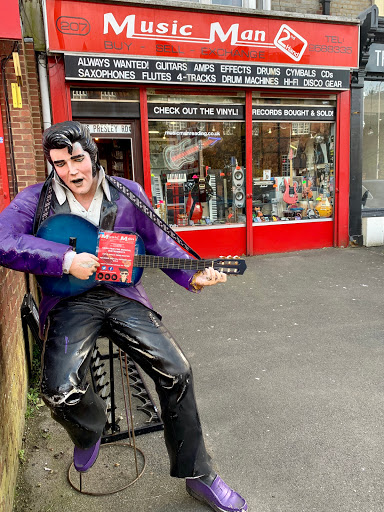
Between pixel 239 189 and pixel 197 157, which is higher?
pixel 197 157

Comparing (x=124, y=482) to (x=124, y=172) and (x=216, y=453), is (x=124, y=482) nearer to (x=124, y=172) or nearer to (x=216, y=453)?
(x=216, y=453)

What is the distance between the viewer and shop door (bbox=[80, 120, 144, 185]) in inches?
277

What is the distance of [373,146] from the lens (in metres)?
9.44

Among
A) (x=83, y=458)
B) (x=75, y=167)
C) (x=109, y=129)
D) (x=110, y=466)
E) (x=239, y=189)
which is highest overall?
(x=109, y=129)

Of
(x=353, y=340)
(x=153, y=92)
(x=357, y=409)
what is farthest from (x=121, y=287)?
(x=153, y=92)

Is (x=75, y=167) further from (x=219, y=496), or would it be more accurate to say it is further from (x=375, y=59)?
(x=375, y=59)

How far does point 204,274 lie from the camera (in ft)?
7.42

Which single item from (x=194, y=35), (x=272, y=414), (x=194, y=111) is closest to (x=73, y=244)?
(x=272, y=414)

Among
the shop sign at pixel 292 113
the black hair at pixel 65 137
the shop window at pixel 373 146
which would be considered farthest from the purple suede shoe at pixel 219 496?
the shop window at pixel 373 146

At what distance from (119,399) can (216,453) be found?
1.02 meters

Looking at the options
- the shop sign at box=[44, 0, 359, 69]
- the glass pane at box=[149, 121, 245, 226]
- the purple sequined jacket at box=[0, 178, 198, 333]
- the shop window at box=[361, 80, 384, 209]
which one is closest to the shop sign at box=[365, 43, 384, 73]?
the shop window at box=[361, 80, 384, 209]

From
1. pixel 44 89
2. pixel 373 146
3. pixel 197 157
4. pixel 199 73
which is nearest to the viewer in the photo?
pixel 44 89

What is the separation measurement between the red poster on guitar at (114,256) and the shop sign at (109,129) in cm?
536

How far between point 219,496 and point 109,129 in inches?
240
